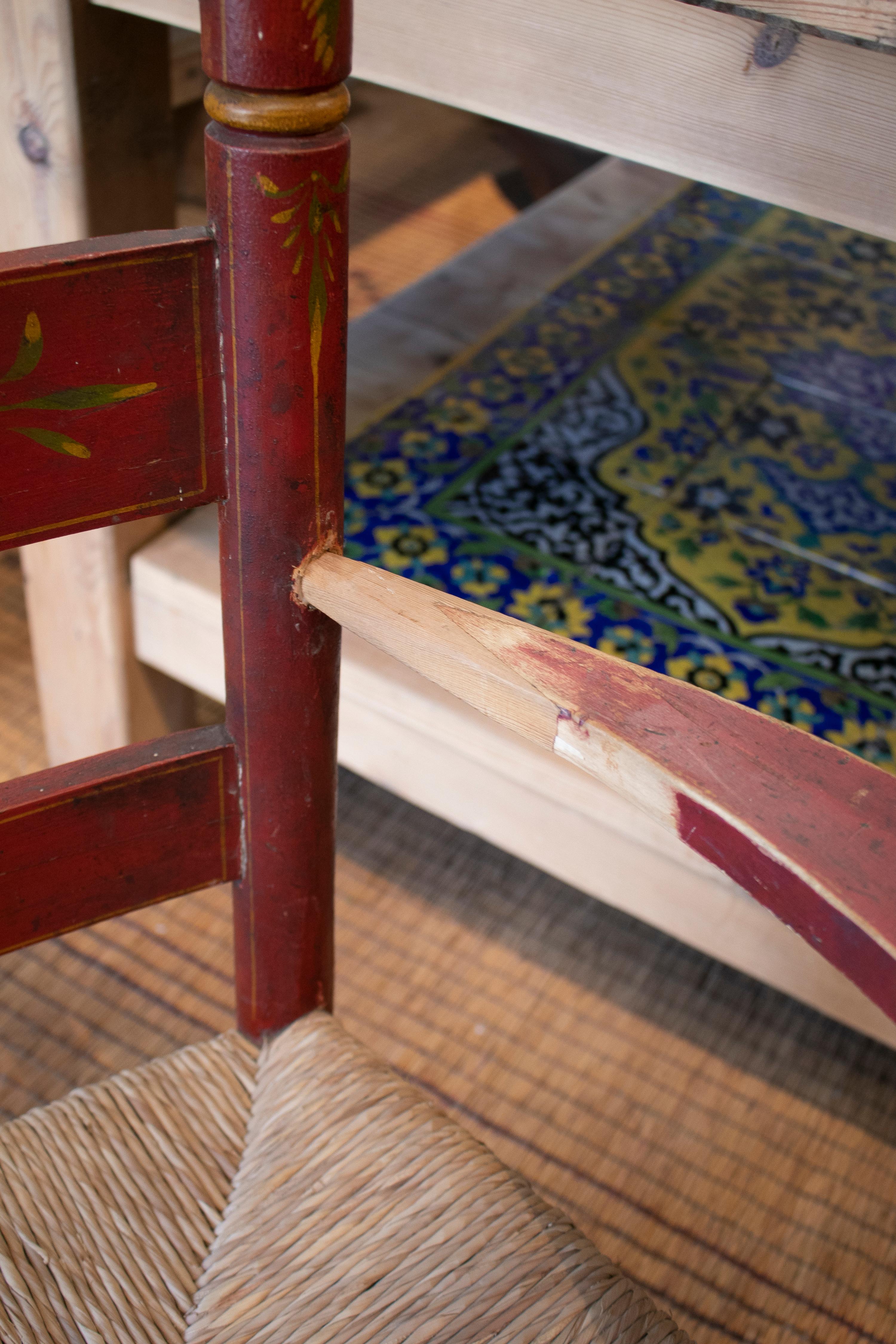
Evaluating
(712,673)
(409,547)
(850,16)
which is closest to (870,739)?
(712,673)

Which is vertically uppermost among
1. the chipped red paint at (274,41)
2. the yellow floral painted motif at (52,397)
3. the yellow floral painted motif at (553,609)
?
the chipped red paint at (274,41)

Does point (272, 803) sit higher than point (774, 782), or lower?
lower

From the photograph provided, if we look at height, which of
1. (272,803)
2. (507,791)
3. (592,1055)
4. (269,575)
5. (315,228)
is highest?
(315,228)

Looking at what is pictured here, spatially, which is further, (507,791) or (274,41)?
(507,791)

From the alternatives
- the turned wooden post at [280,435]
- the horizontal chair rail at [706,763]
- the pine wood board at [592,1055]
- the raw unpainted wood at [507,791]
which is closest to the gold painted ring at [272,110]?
the turned wooden post at [280,435]

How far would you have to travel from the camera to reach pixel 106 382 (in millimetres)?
392

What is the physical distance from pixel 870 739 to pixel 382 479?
48 centimetres

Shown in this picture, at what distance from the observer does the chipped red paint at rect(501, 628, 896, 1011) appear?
0.31 m

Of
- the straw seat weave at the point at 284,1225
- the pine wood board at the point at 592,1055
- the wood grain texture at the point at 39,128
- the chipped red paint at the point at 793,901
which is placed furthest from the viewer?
the pine wood board at the point at 592,1055

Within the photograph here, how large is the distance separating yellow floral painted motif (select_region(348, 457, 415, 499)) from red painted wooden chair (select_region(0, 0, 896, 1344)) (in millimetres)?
560

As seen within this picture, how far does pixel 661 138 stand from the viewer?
1.97 feet

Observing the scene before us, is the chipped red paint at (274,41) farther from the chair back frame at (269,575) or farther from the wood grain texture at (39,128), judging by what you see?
the wood grain texture at (39,128)

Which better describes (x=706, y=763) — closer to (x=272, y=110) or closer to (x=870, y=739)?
(x=272, y=110)

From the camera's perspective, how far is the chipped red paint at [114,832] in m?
0.48
